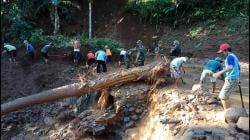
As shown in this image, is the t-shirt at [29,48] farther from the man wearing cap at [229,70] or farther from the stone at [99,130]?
the man wearing cap at [229,70]

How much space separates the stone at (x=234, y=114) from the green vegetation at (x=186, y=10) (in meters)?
15.3

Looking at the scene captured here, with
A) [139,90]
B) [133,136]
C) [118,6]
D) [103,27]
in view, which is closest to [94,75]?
[139,90]

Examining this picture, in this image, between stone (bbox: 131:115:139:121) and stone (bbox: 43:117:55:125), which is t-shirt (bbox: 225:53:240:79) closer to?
stone (bbox: 131:115:139:121)

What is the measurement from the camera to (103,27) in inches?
1126

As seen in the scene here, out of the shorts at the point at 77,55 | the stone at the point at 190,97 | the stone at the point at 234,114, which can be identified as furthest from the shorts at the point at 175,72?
the shorts at the point at 77,55

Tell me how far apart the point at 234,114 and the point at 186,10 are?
1722 centimetres

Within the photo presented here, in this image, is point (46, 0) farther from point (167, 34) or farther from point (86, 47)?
point (167, 34)

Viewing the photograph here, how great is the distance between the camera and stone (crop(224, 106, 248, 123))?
1018cm

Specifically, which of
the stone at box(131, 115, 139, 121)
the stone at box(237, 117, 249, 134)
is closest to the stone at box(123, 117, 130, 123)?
the stone at box(131, 115, 139, 121)

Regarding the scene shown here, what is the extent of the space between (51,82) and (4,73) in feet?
8.99

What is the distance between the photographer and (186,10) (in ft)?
87.7

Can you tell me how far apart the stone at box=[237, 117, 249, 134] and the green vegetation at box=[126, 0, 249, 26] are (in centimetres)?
1586

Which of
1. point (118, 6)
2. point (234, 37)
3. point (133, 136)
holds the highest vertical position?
point (118, 6)

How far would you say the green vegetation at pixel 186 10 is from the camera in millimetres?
25422
